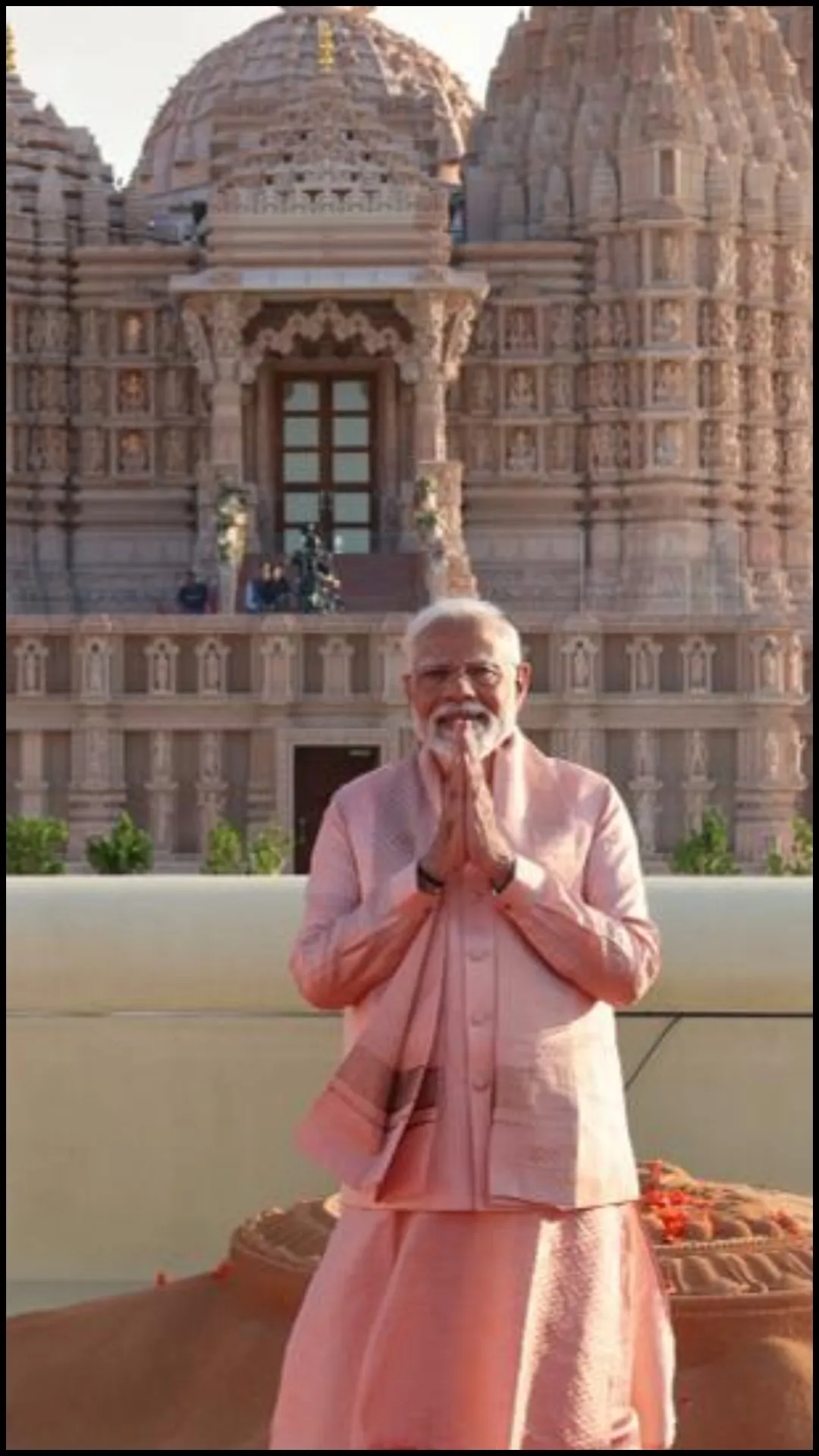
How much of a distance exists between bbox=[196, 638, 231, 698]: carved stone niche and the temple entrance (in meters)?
4.39

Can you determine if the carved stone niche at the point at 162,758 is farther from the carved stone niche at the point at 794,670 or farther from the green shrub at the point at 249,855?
the carved stone niche at the point at 794,670

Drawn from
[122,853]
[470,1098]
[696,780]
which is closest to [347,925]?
[470,1098]

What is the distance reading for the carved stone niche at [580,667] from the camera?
90.9ft

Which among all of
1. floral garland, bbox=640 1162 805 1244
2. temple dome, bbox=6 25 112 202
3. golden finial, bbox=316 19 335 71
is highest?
golden finial, bbox=316 19 335 71

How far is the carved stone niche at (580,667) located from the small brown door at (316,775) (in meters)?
2.18

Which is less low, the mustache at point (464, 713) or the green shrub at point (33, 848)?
the mustache at point (464, 713)

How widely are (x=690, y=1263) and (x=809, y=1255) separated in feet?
0.77

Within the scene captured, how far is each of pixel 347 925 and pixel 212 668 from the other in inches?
956

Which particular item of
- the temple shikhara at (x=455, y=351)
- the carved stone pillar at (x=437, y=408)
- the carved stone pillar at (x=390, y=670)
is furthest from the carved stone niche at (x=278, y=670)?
the carved stone pillar at (x=437, y=408)

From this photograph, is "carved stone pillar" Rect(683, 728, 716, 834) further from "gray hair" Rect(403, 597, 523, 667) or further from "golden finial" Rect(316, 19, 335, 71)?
"gray hair" Rect(403, 597, 523, 667)

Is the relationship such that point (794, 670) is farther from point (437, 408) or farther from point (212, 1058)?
point (212, 1058)

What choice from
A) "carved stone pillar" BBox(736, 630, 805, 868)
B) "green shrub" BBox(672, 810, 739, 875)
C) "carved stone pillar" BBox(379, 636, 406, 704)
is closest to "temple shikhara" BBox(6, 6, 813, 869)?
"carved stone pillar" BBox(736, 630, 805, 868)

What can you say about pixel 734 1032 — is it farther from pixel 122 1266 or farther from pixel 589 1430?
pixel 589 1430

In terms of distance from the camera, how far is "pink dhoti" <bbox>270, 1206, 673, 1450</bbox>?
3623mm
